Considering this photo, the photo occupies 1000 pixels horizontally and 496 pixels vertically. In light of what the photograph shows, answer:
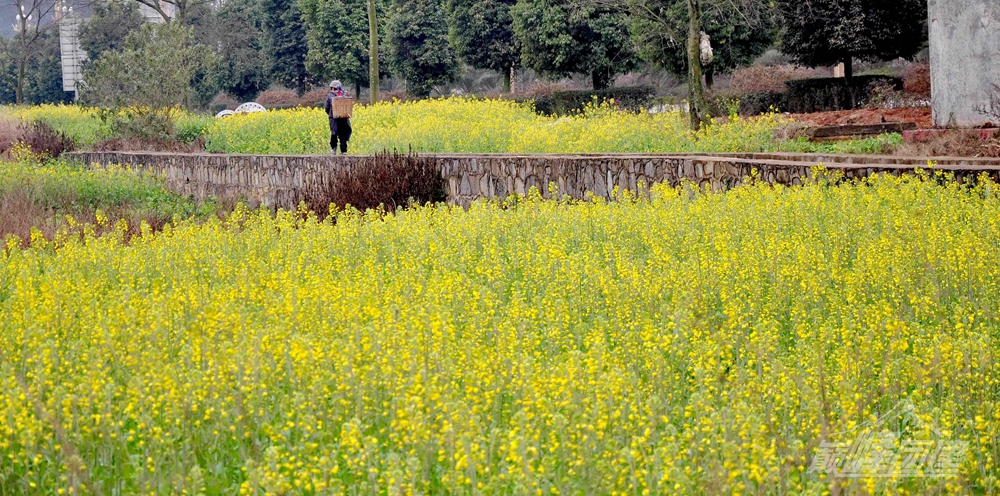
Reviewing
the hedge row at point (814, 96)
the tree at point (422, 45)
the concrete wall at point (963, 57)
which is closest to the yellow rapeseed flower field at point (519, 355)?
the concrete wall at point (963, 57)

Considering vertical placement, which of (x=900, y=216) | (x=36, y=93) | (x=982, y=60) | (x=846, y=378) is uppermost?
(x=36, y=93)

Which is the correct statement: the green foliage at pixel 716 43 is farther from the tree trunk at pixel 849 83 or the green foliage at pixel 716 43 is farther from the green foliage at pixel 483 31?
the green foliage at pixel 483 31

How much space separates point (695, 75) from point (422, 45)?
27.3 meters

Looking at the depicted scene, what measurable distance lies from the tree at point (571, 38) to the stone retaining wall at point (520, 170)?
1784cm

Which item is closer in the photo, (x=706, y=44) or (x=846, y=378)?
(x=846, y=378)

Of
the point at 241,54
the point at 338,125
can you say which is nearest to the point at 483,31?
the point at 241,54

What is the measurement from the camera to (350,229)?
9945 millimetres

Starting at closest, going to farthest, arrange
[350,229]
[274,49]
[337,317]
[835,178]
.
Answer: [337,317], [350,229], [835,178], [274,49]

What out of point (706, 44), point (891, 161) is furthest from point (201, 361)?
point (706, 44)

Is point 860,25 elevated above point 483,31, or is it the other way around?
point 483,31

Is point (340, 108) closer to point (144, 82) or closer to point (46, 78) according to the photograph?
point (144, 82)

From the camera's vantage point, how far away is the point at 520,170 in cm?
1472

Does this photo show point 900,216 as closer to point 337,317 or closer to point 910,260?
point 910,260

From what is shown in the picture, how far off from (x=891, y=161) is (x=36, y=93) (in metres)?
60.4
